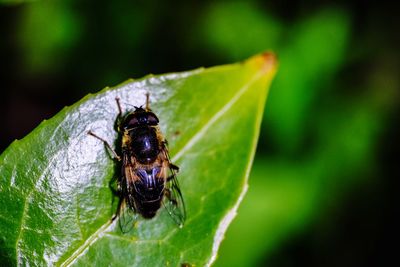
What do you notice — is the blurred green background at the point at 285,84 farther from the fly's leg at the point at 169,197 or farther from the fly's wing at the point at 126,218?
the fly's wing at the point at 126,218

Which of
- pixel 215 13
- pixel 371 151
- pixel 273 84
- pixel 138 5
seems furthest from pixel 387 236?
pixel 138 5

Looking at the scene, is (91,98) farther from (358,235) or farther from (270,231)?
(358,235)

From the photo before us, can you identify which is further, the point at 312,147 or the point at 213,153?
the point at 312,147

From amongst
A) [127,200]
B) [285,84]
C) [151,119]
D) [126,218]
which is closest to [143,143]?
[151,119]

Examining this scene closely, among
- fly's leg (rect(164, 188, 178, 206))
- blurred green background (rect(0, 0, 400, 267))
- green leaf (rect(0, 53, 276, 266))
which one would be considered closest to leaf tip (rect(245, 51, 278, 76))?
green leaf (rect(0, 53, 276, 266))

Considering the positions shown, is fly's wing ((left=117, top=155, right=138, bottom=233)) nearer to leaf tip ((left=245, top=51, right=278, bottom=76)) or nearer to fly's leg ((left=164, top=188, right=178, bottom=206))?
fly's leg ((left=164, top=188, right=178, bottom=206))
